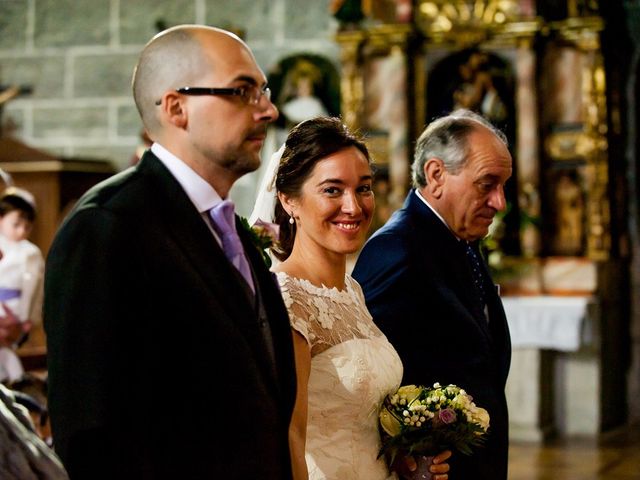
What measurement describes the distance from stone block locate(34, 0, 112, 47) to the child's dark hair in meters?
4.03

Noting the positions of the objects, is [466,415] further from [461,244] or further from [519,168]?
[519,168]

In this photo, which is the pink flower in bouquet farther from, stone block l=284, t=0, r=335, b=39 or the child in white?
stone block l=284, t=0, r=335, b=39

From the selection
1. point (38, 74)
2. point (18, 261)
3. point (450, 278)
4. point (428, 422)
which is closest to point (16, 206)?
point (18, 261)

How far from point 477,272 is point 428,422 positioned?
31.2 inches

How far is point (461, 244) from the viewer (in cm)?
339

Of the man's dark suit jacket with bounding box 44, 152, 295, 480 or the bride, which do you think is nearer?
the man's dark suit jacket with bounding box 44, 152, 295, 480

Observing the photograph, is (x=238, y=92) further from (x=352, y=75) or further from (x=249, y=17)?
(x=249, y=17)

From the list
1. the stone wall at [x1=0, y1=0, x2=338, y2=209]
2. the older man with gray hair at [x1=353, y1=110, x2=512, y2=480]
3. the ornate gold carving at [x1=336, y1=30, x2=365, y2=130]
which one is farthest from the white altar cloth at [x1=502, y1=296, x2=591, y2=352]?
the older man with gray hair at [x1=353, y1=110, x2=512, y2=480]

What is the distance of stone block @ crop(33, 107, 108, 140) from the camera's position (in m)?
10.0

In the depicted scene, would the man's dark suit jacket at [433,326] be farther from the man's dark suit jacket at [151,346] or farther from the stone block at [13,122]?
the stone block at [13,122]

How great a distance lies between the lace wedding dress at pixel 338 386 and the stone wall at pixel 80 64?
726 cm

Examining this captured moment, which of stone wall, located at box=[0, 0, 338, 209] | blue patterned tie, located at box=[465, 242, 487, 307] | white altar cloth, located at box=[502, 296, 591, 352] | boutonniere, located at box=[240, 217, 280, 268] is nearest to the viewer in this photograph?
boutonniere, located at box=[240, 217, 280, 268]

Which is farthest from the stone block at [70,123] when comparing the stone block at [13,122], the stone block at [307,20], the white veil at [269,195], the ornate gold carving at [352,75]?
the white veil at [269,195]

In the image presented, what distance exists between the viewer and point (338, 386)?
2742mm
